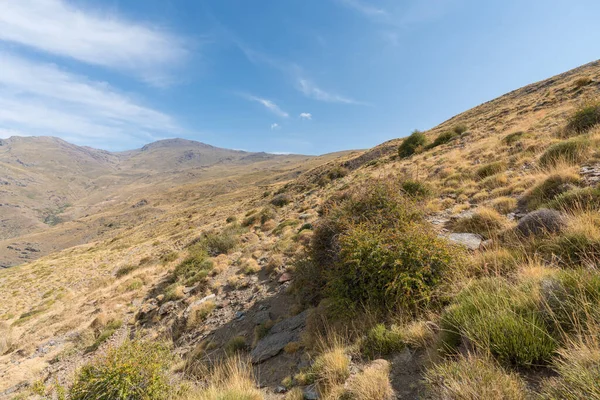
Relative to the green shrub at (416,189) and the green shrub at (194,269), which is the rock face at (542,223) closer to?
the green shrub at (416,189)

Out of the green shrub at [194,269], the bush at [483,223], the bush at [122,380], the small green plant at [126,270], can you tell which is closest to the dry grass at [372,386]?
the bush at [122,380]

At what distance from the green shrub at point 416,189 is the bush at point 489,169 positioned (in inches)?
83.3

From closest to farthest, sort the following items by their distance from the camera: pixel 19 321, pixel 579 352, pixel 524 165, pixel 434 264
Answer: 1. pixel 579 352
2. pixel 434 264
3. pixel 524 165
4. pixel 19 321

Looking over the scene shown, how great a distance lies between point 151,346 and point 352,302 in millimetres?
3972

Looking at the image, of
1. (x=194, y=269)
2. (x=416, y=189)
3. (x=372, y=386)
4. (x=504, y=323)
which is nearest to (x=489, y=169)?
(x=416, y=189)

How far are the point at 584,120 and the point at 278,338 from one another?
15018 millimetres

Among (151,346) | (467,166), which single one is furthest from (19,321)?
(467,166)

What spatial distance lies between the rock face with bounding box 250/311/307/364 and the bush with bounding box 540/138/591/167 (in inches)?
339

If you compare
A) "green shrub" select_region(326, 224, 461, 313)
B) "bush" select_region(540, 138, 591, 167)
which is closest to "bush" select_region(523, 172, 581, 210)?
"bush" select_region(540, 138, 591, 167)

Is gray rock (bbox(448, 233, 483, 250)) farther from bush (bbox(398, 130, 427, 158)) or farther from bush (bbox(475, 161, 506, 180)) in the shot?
bush (bbox(398, 130, 427, 158))

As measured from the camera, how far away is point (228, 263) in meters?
12.3

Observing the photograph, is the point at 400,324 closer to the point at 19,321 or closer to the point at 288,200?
the point at 288,200

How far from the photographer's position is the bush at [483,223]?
5659 millimetres

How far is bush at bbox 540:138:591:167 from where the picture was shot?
748cm
